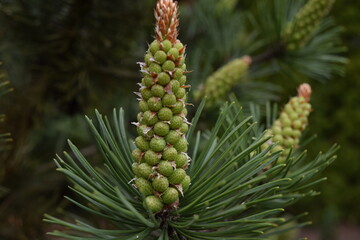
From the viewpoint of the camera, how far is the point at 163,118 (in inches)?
18.0

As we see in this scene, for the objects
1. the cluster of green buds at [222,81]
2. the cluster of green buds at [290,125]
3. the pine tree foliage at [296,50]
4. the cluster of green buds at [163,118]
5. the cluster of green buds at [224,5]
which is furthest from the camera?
the cluster of green buds at [224,5]

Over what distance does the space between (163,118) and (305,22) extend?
0.59m

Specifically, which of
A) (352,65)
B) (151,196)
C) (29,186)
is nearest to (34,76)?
(29,186)

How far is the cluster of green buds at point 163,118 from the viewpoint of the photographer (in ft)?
1.47

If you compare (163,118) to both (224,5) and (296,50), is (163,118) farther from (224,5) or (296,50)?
(224,5)

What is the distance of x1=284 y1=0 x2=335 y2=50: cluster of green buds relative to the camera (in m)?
0.89

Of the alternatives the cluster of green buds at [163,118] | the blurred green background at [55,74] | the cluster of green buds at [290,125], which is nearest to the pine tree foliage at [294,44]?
the blurred green background at [55,74]

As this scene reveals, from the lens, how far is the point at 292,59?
105 cm

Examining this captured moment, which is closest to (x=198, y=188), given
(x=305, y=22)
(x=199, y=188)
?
(x=199, y=188)

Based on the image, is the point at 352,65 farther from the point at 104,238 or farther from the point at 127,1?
the point at 104,238

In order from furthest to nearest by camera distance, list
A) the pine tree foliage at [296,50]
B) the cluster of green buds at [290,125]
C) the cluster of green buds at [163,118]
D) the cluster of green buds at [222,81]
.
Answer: the pine tree foliage at [296,50] → the cluster of green buds at [222,81] → the cluster of green buds at [290,125] → the cluster of green buds at [163,118]

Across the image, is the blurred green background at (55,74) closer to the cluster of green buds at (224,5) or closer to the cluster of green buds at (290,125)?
the cluster of green buds at (224,5)

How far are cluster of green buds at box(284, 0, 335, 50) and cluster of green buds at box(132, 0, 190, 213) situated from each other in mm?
532

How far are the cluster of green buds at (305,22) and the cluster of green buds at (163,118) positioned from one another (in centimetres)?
53
